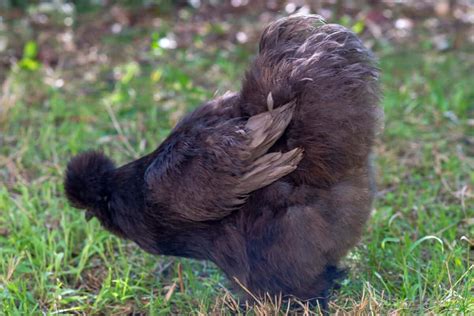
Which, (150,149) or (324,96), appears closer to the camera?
(324,96)

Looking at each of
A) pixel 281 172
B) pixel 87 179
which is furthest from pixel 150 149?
pixel 281 172

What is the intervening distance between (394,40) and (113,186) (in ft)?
16.4

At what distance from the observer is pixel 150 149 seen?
5.66 m

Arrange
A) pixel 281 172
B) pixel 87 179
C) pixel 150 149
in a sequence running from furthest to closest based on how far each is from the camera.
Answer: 1. pixel 150 149
2. pixel 87 179
3. pixel 281 172

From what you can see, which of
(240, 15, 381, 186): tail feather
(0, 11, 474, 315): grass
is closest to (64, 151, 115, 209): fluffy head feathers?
(0, 11, 474, 315): grass

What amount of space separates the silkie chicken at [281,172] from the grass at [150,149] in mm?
276

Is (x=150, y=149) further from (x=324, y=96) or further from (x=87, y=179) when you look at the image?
(x=324, y=96)

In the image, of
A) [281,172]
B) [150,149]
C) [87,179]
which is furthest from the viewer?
[150,149]

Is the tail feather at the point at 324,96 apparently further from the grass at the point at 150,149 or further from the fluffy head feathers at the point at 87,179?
the fluffy head feathers at the point at 87,179

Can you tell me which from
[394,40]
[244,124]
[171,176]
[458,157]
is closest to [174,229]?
[171,176]

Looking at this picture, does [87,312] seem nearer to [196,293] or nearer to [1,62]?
[196,293]

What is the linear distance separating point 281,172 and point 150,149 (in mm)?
2366

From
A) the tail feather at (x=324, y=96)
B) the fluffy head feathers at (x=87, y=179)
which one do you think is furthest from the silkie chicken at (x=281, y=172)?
the fluffy head feathers at (x=87, y=179)

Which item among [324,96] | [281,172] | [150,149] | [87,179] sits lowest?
[150,149]
